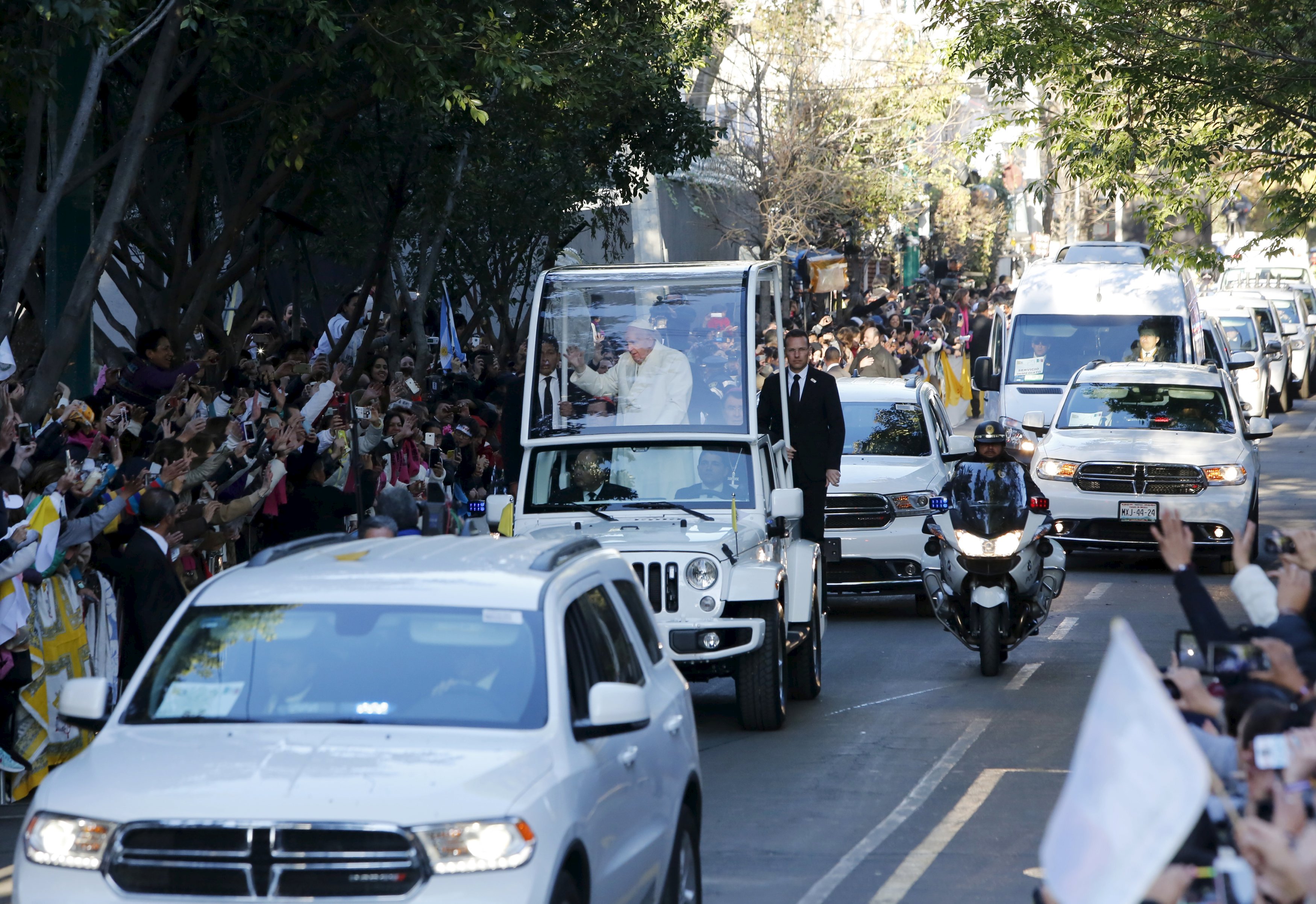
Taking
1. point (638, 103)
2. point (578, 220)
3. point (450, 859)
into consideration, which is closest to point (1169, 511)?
point (450, 859)

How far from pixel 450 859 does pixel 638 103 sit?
15.0 meters

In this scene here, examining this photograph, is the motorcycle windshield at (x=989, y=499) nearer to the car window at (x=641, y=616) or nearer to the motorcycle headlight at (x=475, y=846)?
the car window at (x=641, y=616)

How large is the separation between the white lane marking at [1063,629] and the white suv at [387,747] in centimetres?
786

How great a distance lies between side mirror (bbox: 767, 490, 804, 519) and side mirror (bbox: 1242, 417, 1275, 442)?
26.4 ft

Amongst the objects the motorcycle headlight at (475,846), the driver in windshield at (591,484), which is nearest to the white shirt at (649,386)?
the driver in windshield at (591,484)

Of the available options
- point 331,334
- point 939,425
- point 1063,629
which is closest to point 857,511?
point 939,425

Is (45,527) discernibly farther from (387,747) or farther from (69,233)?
(69,233)

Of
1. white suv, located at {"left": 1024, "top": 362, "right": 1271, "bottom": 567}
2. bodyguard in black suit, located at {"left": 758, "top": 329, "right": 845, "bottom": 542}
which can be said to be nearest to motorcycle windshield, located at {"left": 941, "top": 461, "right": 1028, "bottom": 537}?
bodyguard in black suit, located at {"left": 758, "top": 329, "right": 845, "bottom": 542}

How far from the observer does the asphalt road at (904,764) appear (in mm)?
7820

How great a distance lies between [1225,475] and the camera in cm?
1694

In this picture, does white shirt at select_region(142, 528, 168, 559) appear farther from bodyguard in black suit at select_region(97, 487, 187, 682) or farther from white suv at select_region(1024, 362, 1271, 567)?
white suv at select_region(1024, 362, 1271, 567)

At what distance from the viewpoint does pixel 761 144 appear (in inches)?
1299

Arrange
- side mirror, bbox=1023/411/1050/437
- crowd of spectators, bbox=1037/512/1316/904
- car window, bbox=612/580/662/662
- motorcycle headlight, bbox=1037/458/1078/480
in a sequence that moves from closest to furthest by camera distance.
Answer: crowd of spectators, bbox=1037/512/1316/904 → car window, bbox=612/580/662/662 → motorcycle headlight, bbox=1037/458/1078/480 → side mirror, bbox=1023/411/1050/437

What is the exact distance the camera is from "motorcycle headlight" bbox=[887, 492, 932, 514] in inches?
588
